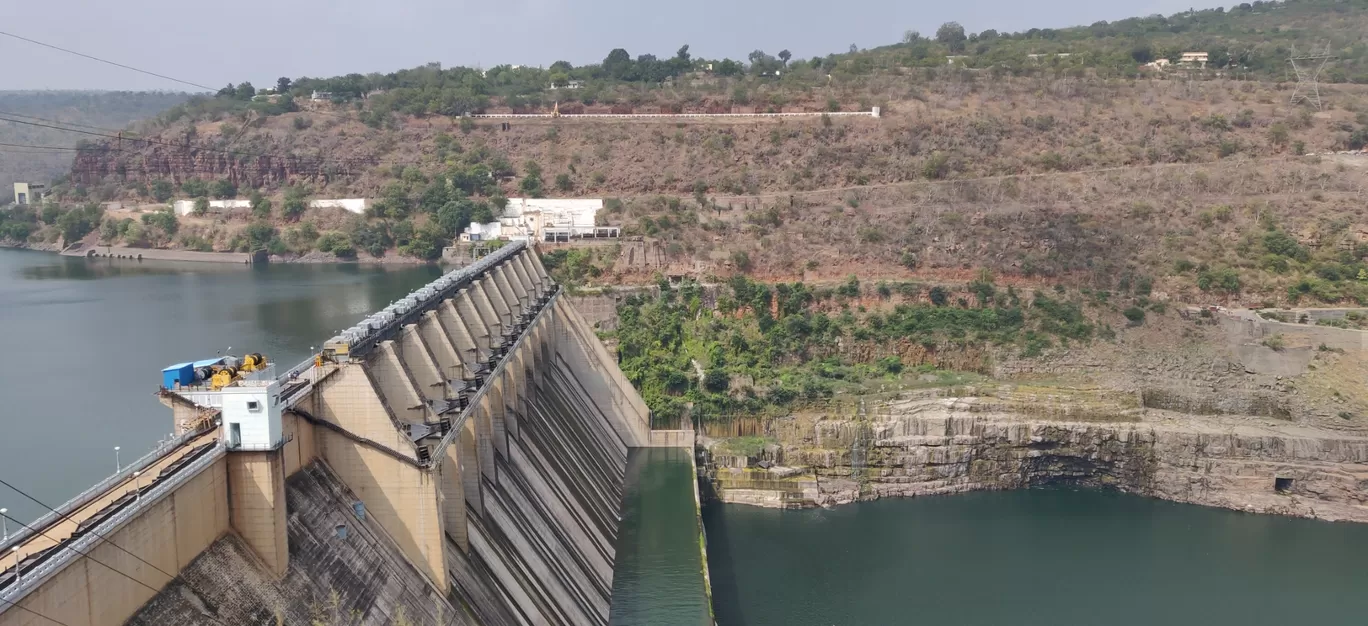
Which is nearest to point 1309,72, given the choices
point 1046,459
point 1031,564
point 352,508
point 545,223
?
point 1046,459

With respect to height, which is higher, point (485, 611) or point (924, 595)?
point (485, 611)

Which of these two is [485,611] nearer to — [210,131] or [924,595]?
[924,595]

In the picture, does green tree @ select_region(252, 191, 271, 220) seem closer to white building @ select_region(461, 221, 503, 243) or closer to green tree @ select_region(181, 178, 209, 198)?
green tree @ select_region(181, 178, 209, 198)

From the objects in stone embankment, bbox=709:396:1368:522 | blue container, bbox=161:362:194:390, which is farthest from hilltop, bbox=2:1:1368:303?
blue container, bbox=161:362:194:390

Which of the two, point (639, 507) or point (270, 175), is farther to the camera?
point (270, 175)

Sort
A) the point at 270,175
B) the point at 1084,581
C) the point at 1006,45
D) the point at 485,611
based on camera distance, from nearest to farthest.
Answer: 1. the point at 485,611
2. the point at 1084,581
3. the point at 270,175
4. the point at 1006,45

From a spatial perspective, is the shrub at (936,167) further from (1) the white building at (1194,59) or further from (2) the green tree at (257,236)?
(2) the green tree at (257,236)

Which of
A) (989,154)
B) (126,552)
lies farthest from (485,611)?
(989,154)
